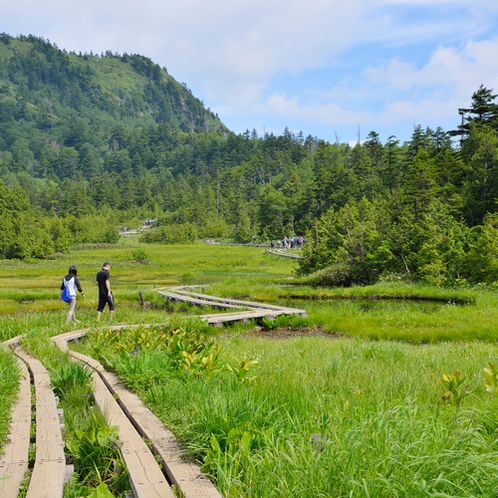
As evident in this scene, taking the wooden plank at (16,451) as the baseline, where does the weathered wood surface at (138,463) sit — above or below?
above

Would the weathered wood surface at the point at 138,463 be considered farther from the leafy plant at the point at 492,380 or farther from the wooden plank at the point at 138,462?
the leafy plant at the point at 492,380

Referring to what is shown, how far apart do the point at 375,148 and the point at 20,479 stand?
94.7 metres


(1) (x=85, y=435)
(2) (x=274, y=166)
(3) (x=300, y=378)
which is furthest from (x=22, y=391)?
(2) (x=274, y=166)

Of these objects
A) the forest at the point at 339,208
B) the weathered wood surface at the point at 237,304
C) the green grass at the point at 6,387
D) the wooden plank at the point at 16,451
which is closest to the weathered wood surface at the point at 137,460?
the wooden plank at the point at 16,451

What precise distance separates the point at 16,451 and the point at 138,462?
54.3 inches

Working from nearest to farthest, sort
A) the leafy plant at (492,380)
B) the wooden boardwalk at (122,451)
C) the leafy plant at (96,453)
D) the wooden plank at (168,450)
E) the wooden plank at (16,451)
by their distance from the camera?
the wooden plank at (168,450) → the wooden boardwalk at (122,451) → the wooden plank at (16,451) → the leafy plant at (96,453) → the leafy plant at (492,380)

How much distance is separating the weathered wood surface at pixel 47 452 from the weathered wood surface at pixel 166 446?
61cm

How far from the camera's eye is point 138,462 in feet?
14.3

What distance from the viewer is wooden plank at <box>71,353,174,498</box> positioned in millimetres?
3844

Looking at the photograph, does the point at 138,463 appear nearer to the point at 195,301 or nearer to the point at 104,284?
the point at 104,284

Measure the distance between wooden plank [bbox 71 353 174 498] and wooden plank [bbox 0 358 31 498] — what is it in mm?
844

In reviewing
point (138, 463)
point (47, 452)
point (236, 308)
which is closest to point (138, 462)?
point (138, 463)

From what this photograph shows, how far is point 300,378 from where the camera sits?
712cm

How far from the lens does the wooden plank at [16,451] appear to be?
4.12 m
